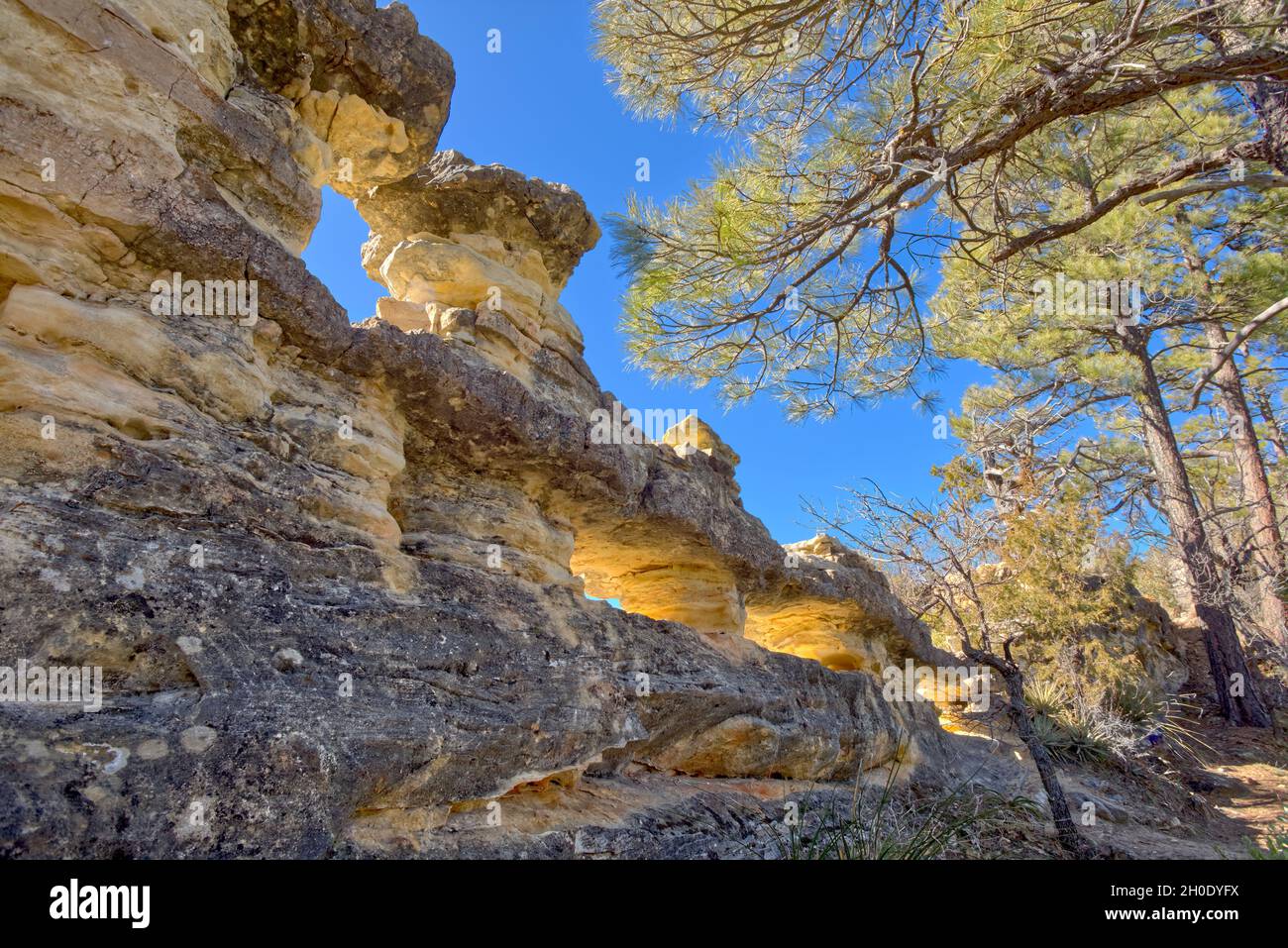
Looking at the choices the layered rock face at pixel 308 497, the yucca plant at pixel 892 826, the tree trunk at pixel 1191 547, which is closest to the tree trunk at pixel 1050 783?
the yucca plant at pixel 892 826

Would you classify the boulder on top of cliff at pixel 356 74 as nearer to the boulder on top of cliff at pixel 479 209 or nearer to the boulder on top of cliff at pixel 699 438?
the boulder on top of cliff at pixel 479 209

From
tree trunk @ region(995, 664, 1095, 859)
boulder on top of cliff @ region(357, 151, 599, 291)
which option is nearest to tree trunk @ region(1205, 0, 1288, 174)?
tree trunk @ region(995, 664, 1095, 859)

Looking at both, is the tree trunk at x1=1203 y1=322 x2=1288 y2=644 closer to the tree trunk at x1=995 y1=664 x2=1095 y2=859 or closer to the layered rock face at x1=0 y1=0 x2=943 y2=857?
the tree trunk at x1=995 y1=664 x2=1095 y2=859

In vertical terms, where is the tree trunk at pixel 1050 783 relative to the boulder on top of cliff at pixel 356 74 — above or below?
below

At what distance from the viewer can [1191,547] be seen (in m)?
10.3

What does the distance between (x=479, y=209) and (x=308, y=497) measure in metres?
3.55

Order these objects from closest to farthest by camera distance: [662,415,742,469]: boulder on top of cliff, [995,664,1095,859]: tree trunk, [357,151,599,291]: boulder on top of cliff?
[995,664,1095,859]: tree trunk, [357,151,599,291]: boulder on top of cliff, [662,415,742,469]: boulder on top of cliff

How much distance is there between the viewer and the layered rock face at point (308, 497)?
2.65 metres

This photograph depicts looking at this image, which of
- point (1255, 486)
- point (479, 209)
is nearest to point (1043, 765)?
point (479, 209)

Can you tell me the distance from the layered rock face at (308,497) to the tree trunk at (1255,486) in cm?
776

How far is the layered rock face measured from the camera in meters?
2.65

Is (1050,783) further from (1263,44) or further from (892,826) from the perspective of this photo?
(1263,44)

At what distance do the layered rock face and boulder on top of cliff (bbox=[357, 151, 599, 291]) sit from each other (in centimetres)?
3

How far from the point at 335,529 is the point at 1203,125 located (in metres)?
12.2
